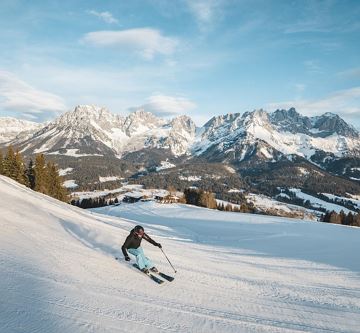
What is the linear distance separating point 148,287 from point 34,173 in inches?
2626

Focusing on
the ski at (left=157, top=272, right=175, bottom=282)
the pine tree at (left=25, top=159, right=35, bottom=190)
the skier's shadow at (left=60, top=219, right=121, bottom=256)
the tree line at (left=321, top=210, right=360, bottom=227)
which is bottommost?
the tree line at (left=321, top=210, right=360, bottom=227)

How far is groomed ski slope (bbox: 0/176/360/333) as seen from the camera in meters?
11.1

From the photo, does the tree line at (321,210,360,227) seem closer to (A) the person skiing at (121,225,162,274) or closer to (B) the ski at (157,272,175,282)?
(A) the person skiing at (121,225,162,274)

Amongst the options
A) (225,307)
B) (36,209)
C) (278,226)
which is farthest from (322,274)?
(278,226)

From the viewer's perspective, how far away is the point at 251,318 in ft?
41.2

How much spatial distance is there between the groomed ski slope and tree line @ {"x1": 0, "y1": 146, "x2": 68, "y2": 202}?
46.4m

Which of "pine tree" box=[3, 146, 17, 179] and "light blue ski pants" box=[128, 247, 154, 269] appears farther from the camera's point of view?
"pine tree" box=[3, 146, 17, 179]

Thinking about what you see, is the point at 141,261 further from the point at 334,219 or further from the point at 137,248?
the point at 334,219

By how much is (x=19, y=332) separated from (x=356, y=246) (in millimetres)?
29115

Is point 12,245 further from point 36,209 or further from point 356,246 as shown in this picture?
point 356,246

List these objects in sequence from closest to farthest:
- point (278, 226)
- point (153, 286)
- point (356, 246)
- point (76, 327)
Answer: point (76, 327)
point (153, 286)
point (356, 246)
point (278, 226)

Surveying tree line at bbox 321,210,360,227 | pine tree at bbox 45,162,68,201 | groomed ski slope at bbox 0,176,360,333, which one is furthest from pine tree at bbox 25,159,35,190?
tree line at bbox 321,210,360,227

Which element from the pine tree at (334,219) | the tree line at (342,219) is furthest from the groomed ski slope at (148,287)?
the tree line at (342,219)

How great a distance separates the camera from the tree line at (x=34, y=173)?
7075cm
